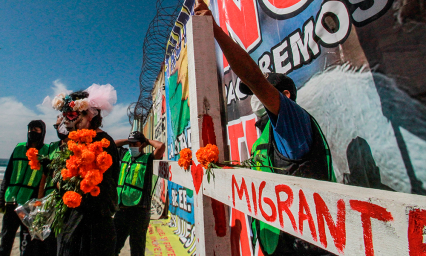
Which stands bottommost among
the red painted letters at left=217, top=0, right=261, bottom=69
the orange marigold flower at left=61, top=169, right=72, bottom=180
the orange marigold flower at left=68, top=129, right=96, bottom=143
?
the orange marigold flower at left=61, top=169, right=72, bottom=180

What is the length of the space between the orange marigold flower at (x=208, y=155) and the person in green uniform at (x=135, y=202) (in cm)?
218

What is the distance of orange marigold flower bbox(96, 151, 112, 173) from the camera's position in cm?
192

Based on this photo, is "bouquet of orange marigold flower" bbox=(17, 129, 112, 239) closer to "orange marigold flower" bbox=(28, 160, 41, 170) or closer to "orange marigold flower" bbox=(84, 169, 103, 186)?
"orange marigold flower" bbox=(84, 169, 103, 186)

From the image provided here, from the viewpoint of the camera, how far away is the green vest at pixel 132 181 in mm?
2938

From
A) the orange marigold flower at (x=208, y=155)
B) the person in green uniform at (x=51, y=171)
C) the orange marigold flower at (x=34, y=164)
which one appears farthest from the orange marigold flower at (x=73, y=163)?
the orange marigold flower at (x=208, y=155)

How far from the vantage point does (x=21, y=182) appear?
112 inches

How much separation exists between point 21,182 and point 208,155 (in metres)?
3.06

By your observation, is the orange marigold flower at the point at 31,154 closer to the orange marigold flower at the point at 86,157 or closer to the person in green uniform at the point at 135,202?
the person in green uniform at the point at 135,202

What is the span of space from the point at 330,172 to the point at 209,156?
698 mm

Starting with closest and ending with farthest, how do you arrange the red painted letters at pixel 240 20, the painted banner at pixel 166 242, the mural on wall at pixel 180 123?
the red painted letters at pixel 240 20 → the painted banner at pixel 166 242 → the mural on wall at pixel 180 123

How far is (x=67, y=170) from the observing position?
1.88 meters

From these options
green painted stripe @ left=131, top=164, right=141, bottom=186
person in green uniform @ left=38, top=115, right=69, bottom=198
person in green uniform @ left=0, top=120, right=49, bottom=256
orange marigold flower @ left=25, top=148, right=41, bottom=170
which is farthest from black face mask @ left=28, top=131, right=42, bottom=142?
green painted stripe @ left=131, top=164, right=141, bottom=186

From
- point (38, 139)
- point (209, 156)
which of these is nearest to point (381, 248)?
point (209, 156)

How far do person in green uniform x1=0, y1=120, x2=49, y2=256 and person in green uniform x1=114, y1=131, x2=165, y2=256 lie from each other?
3.24 ft
